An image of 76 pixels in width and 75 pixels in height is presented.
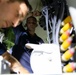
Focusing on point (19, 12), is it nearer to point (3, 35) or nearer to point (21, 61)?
point (3, 35)

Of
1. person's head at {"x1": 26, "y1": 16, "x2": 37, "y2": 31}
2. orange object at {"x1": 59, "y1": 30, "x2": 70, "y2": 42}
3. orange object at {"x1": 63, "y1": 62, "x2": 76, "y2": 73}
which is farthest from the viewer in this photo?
person's head at {"x1": 26, "y1": 16, "x2": 37, "y2": 31}

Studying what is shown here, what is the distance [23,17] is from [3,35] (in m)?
0.16

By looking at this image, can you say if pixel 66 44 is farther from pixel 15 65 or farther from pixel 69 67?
pixel 15 65

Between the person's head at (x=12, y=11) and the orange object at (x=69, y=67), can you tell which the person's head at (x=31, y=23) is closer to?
the person's head at (x=12, y=11)

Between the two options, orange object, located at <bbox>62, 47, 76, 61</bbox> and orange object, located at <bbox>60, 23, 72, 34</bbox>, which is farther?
orange object, located at <bbox>60, 23, 72, 34</bbox>

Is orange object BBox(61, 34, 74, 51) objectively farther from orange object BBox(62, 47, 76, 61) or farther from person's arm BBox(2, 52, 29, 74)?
person's arm BBox(2, 52, 29, 74)

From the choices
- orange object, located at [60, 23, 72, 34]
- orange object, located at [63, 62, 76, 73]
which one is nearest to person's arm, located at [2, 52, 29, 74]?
orange object, located at [63, 62, 76, 73]

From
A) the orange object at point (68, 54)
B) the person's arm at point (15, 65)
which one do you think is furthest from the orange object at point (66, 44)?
the person's arm at point (15, 65)

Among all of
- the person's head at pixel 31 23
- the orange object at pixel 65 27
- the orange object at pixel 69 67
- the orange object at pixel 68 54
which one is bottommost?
the orange object at pixel 69 67

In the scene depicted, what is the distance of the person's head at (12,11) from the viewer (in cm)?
102

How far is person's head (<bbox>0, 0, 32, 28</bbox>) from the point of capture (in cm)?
102

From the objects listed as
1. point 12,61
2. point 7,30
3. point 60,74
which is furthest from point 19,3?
point 60,74

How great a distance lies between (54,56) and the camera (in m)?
0.88

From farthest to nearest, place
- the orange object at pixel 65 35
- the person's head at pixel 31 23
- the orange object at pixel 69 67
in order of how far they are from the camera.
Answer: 1. the person's head at pixel 31 23
2. the orange object at pixel 65 35
3. the orange object at pixel 69 67
